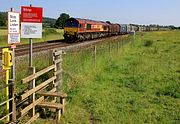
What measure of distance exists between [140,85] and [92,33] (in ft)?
111

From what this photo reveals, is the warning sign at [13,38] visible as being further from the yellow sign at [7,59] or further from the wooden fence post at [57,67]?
the wooden fence post at [57,67]

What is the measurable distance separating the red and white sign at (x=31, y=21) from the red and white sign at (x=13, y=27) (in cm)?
68

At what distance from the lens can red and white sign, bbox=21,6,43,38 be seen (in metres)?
7.26

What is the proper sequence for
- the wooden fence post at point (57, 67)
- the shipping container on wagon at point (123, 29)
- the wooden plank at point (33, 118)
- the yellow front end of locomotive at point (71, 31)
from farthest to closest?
1. the shipping container on wagon at point (123, 29)
2. the yellow front end of locomotive at point (71, 31)
3. the wooden fence post at point (57, 67)
4. the wooden plank at point (33, 118)

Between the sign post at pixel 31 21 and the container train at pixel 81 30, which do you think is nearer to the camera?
the sign post at pixel 31 21

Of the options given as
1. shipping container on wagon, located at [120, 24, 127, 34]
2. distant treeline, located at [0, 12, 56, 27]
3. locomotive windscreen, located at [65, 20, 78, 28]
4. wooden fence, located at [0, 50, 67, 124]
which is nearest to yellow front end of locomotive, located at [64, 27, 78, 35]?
locomotive windscreen, located at [65, 20, 78, 28]

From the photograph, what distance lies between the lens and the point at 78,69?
13.5 meters

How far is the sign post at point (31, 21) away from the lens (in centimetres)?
726

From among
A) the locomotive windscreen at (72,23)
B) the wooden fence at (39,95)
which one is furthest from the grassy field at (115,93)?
the locomotive windscreen at (72,23)

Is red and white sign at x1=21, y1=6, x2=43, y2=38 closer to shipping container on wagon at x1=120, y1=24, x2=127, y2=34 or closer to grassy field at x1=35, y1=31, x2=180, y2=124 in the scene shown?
grassy field at x1=35, y1=31, x2=180, y2=124

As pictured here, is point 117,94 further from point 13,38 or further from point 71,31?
point 71,31

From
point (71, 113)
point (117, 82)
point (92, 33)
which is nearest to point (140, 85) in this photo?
point (117, 82)

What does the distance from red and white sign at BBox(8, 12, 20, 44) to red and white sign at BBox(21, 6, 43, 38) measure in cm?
68

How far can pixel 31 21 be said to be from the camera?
743cm
